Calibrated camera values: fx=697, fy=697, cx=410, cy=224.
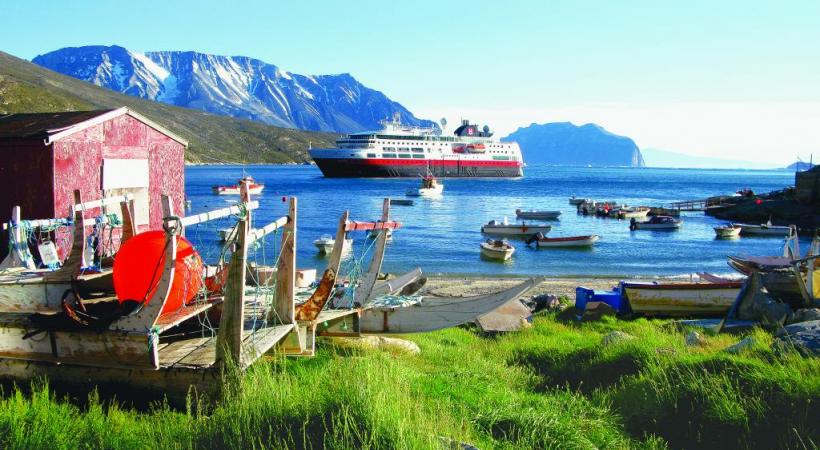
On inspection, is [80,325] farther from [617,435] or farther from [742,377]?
[742,377]

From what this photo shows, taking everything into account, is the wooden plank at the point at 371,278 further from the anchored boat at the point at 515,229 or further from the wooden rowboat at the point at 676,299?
the anchored boat at the point at 515,229

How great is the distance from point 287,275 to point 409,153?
105635 millimetres

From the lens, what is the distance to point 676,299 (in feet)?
46.5

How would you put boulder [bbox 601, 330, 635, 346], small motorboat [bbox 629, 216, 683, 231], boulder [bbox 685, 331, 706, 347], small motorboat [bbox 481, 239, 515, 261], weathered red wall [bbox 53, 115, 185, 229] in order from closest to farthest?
boulder [bbox 685, 331, 706, 347] < boulder [bbox 601, 330, 635, 346] < weathered red wall [bbox 53, 115, 185, 229] < small motorboat [bbox 481, 239, 515, 261] < small motorboat [bbox 629, 216, 683, 231]

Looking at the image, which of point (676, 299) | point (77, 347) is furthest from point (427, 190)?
point (77, 347)

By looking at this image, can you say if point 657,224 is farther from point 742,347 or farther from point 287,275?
point 287,275

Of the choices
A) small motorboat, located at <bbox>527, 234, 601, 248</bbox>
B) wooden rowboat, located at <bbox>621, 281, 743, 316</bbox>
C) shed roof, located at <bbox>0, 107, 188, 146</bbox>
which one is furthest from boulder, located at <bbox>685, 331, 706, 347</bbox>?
small motorboat, located at <bbox>527, 234, 601, 248</bbox>

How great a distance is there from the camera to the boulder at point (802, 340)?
7.36 m

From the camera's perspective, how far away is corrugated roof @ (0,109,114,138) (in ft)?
40.5

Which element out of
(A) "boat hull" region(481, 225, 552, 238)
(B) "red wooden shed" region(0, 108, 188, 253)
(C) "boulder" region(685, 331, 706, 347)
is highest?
(B) "red wooden shed" region(0, 108, 188, 253)

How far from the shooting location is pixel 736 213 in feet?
191

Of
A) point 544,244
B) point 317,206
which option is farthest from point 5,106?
point 544,244

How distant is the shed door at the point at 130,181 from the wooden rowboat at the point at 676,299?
33.1 feet

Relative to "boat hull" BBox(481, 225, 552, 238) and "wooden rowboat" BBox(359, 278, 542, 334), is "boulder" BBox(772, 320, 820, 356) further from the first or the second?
"boat hull" BBox(481, 225, 552, 238)
